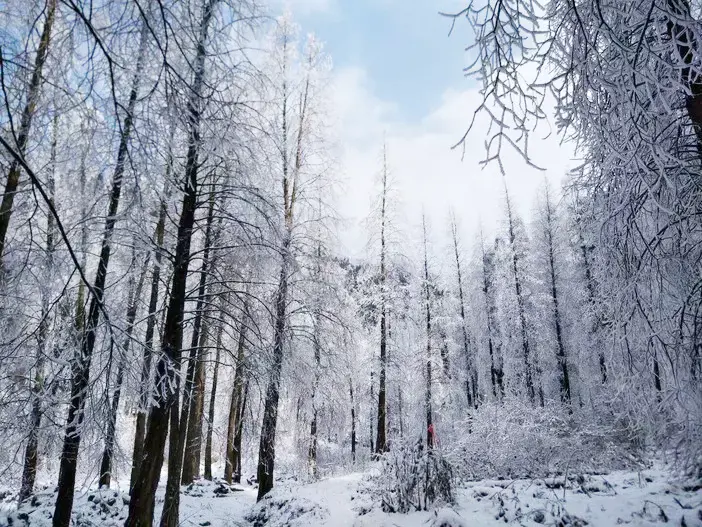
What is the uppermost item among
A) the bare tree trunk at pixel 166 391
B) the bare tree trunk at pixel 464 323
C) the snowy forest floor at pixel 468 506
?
the bare tree trunk at pixel 464 323

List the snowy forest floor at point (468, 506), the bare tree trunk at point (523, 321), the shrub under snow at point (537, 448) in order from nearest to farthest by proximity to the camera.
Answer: the snowy forest floor at point (468, 506) < the shrub under snow at point (537, 448) < the bare tree trunk at point (523, 321)

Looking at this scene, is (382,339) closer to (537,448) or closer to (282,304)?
(537,448)

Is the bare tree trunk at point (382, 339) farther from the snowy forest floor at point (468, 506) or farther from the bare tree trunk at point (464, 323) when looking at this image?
the bare tree trunk at point (464, 323)

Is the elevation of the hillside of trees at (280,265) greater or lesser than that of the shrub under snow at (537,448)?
greater

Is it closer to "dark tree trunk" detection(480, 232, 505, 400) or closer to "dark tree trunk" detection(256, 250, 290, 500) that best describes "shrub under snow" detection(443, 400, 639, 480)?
"dark tree trunk" detection(256, 250, 290, 500)

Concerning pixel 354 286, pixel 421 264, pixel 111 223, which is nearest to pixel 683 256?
pixel 111 223

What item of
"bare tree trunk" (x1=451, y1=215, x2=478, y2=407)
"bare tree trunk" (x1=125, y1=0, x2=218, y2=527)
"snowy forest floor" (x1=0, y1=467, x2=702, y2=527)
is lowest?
"snowy forest floor" (x1=0, y1=467, x2=702, y2=527)

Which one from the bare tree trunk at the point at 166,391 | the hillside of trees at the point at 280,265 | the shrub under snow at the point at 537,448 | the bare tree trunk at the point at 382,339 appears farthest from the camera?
the bare tree trunk at the point at 382,339

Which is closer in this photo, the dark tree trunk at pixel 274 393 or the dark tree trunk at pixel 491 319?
the dark tree trunk at pixel 274 393

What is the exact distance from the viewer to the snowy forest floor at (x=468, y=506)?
4684mm

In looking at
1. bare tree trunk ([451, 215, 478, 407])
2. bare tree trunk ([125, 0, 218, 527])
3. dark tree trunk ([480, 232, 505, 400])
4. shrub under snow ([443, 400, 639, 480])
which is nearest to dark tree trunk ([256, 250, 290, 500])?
bare tree trunk ([125, 0, 218, 527])

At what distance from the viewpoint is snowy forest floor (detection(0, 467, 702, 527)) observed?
4.68 m

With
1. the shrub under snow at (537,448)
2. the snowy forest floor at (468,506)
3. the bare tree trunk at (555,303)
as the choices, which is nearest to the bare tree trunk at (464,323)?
the bare tree trunk at (555,303)

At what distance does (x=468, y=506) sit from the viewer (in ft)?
19.6
